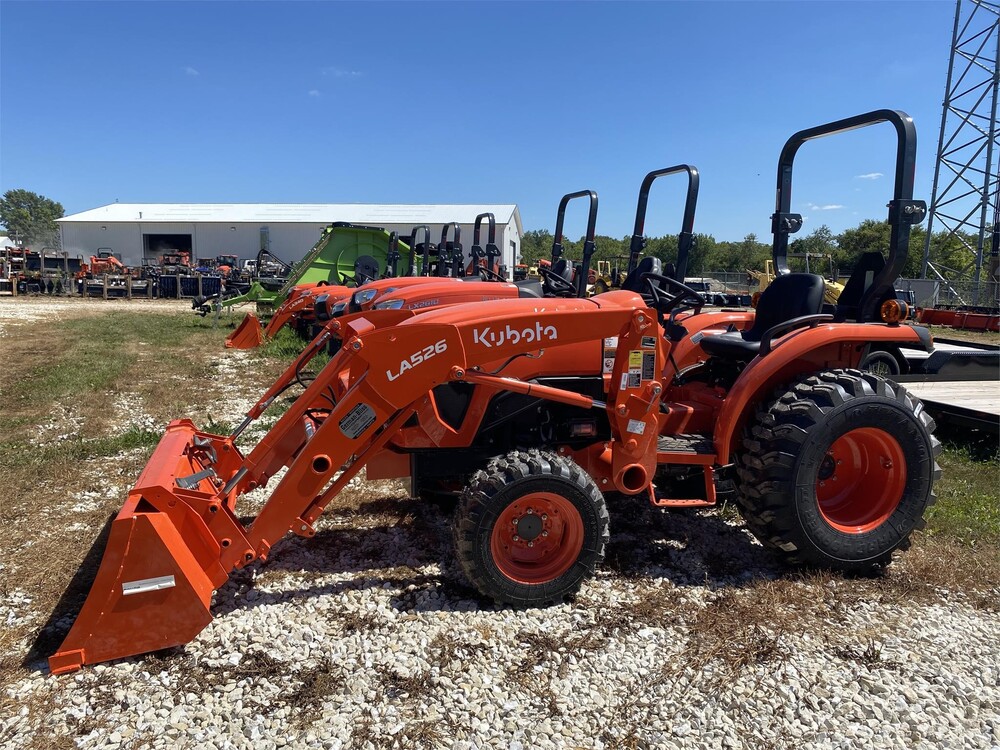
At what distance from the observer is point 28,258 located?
27812 millimetres

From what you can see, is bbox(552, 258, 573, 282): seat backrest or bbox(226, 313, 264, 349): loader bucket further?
bbox(226, 313, 264, 349): loader bucket

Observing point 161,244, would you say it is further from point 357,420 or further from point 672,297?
point 357,420

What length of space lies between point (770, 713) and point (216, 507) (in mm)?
2408

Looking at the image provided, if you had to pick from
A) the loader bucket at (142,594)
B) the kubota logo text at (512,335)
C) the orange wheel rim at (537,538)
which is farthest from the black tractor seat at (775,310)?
the loader bucket at (142,594)

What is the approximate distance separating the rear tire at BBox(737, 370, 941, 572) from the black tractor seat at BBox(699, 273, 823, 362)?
1.44ft

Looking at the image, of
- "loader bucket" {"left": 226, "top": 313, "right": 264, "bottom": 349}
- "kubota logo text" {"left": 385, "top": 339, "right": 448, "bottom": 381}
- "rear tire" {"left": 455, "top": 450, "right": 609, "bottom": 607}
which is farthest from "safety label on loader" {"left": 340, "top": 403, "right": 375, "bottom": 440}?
"loader bucket" {"left": 226, "top": 313, "right": 264, "bottom": 349}

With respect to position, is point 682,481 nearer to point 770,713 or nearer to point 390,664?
point 770,713

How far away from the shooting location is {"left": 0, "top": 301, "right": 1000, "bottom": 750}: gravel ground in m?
2.47

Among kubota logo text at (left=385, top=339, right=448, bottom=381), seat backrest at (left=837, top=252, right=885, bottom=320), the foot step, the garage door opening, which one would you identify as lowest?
the foot step

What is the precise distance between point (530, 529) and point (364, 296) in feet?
20.0

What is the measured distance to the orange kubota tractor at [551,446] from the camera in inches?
115

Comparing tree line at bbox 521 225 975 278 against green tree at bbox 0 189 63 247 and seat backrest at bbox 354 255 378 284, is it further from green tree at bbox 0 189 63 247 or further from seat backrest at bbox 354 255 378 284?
green tree at bbox 0 189 63 247

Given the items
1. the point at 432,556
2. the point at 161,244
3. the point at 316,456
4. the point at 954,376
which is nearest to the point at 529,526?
the point at 432,556

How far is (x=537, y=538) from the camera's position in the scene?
11.1ft
